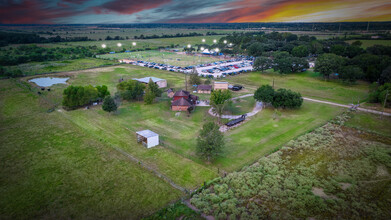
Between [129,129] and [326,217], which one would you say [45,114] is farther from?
[326,217]

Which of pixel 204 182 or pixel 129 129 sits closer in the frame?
pixel 204 182

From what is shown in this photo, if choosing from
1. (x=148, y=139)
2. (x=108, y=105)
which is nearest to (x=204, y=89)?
(x=108, y=105)

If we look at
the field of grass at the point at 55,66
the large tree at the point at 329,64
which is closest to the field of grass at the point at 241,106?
the large tree at the point at 329,64

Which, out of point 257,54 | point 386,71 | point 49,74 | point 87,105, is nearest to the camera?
point 87,105

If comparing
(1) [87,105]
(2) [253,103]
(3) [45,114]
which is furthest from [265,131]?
(3) [45,114]

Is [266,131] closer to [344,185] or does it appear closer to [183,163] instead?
[344,185]
